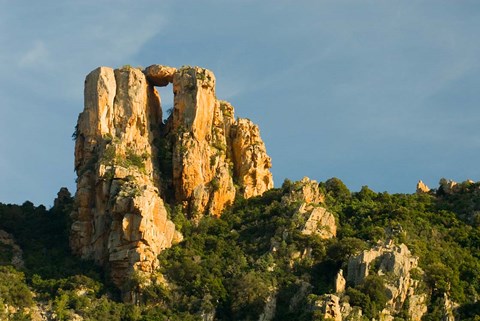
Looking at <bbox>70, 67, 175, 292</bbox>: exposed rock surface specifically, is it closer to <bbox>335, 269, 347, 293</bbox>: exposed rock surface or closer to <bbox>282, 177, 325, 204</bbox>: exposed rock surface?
<bbox>282, 177, 325, 204</bbox>: exposed rock surface

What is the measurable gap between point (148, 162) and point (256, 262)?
13708 millimetres

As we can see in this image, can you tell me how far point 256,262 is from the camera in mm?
109000

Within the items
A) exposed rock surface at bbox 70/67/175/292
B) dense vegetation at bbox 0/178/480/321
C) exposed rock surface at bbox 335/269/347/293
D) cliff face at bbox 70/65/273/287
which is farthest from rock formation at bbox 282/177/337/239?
exposed rock surface at bbox 70/67/175/292

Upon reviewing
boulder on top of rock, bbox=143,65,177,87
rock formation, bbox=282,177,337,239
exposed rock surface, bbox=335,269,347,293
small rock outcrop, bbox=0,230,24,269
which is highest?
boulder on top of rock, bbox=143,65,177,87

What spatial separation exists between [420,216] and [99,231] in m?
25.4

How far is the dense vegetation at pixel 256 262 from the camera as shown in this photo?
340 ft

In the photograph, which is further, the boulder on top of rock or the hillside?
the boulder on top of rock

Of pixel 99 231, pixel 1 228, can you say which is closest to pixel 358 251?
pixel 99 231

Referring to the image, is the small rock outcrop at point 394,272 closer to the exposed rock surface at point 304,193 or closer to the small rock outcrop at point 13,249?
the exposed rock surface at point 304,193

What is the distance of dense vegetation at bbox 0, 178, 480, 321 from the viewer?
10375cm

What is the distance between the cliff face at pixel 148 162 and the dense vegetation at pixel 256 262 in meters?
1.80

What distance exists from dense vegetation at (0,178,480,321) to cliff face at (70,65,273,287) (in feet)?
5.90

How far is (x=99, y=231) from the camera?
366 feet

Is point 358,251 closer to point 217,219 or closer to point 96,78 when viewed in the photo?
point 217,219
